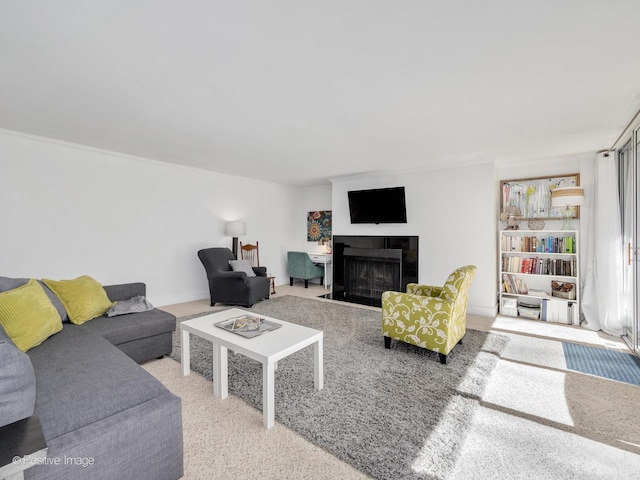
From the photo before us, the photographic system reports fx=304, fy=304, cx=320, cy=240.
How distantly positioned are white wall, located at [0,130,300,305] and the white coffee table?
2.48 metres

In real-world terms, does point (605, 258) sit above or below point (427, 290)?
above

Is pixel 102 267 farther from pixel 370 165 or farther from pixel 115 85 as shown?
pixel 370 165

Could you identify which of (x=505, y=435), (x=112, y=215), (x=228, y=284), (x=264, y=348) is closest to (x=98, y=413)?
(x=264, y=348)

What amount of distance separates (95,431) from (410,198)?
475 cm

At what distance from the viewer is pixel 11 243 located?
345 cm

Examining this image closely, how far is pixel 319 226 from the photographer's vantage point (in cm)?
701

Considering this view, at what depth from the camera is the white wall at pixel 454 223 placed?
439 cm

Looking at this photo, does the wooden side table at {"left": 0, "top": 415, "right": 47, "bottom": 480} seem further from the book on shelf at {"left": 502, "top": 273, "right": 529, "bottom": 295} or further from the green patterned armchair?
the book on shelf at {"left": 502, "top": 273, "right": 529, "bottom": 295}

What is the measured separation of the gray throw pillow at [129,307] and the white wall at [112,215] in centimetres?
141

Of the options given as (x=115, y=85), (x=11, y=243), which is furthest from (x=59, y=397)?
(x=11, y=243)

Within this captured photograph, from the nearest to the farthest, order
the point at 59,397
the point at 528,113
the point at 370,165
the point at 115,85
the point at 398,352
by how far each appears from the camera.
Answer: the point at 59,397, the point at 115,85, the point at 528,113, the point at 398,352, the point at 370,165

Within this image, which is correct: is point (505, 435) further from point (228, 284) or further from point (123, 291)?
point (228, 284)

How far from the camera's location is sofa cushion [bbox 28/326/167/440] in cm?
131

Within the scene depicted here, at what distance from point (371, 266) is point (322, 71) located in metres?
3.78
